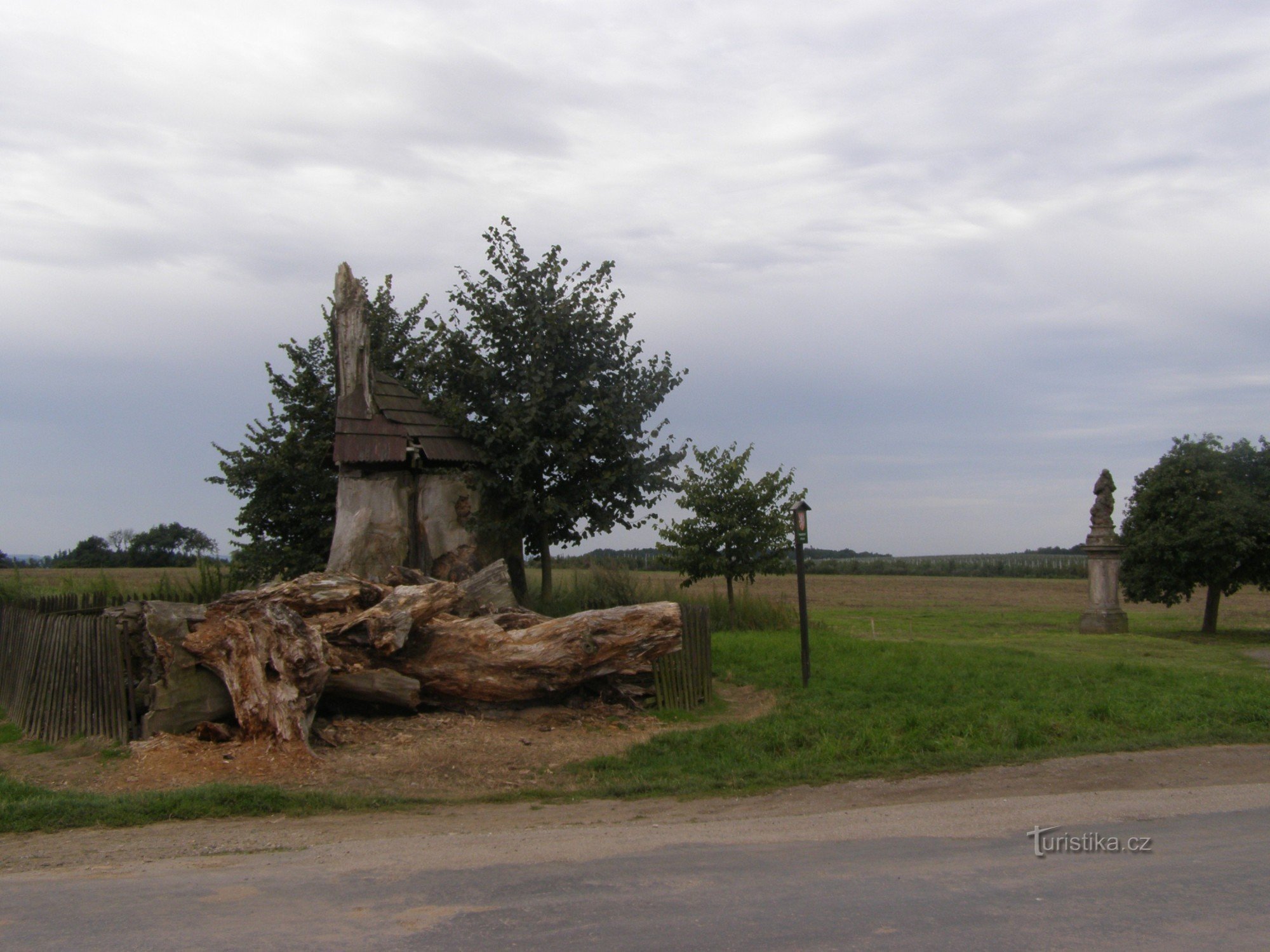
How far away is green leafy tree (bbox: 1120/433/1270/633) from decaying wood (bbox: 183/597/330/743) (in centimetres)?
2259

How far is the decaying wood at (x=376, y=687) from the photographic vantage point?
32.6 ft

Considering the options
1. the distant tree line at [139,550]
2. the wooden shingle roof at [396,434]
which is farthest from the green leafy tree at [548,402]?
the distant tree line at [139,550]

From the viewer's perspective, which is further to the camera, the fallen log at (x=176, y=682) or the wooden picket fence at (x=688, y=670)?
the wooden picket fence at (x=688, y=670)

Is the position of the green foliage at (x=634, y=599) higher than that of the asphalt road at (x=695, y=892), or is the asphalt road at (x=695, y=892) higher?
the green foliage at (x=634, y=599)

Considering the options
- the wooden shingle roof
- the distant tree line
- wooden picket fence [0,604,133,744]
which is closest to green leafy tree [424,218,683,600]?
the wooden shingle roof

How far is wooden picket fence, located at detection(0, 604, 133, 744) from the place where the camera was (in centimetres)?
979

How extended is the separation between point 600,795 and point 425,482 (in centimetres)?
819

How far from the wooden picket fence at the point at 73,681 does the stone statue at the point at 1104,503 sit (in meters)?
22.5

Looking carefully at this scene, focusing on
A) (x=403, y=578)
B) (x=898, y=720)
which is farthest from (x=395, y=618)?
(x=898, y=720)

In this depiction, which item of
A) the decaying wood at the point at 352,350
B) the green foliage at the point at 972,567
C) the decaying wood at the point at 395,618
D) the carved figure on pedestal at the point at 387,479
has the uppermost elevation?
the decaying wood at the point at 352,350

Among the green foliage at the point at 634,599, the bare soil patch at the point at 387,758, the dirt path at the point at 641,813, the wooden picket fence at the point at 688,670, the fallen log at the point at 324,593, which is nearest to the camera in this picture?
→ the dirt path at the point at 641,813

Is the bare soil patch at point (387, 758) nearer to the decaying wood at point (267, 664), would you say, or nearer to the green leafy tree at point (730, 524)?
the decaying wood at point (267, 664)

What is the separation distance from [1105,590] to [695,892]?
22117mm

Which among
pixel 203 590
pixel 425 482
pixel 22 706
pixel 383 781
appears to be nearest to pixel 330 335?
pixel 203 590
